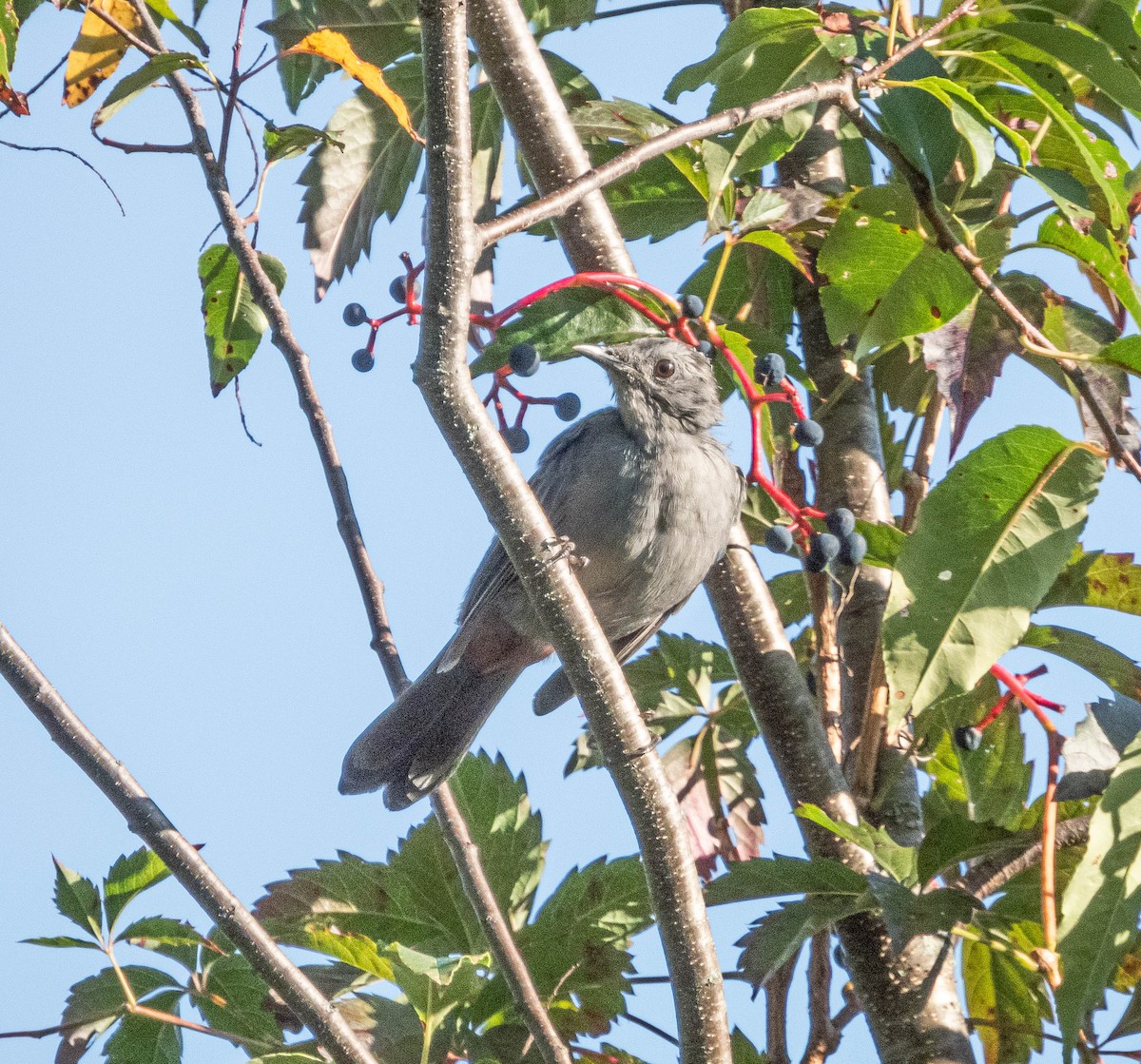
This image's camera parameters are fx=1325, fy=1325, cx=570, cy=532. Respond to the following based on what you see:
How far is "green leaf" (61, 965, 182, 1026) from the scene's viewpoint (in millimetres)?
3367

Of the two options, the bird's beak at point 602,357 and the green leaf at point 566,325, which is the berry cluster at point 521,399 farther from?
the bird's beak at point 602,357

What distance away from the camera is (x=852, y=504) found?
4.46 meters

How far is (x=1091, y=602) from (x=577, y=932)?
177 centimetres

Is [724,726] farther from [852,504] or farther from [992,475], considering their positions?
[992,475]

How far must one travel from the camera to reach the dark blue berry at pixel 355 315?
153 inches

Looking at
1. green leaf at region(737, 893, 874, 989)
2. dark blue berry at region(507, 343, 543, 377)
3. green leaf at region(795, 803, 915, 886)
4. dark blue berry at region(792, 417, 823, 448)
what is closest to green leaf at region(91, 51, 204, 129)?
dark blue berry at region(507, 343, 543, 377)

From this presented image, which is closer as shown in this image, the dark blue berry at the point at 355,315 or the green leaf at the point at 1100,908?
the green leaf at the point at 1100,908

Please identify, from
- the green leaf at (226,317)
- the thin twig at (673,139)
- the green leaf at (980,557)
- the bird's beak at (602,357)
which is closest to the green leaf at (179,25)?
the green leaf at (226,317)

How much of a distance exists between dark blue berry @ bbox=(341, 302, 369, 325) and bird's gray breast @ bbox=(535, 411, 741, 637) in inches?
52.3

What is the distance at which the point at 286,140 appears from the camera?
3.73 m

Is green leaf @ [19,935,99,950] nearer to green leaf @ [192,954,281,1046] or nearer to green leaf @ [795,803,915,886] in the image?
green leaf @ [192,954,281,1046]

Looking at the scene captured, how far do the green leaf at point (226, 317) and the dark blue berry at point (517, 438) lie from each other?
0.85 meters

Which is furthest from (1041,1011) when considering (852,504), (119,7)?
(119,7)

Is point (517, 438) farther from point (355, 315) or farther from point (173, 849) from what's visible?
point (173, 849)
